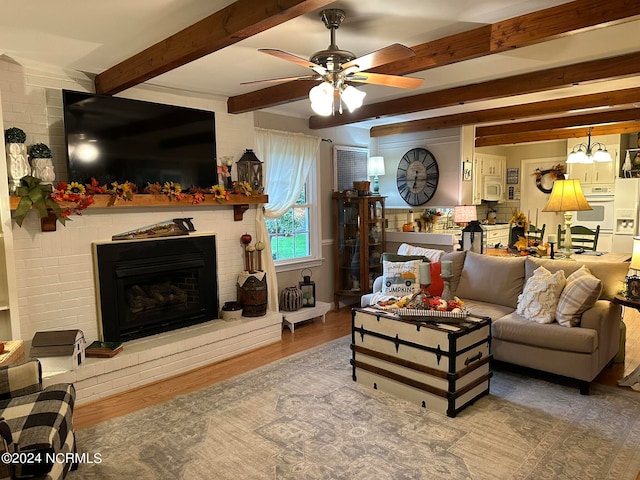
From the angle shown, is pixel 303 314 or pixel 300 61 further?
pixel 303 314

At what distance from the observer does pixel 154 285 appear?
4.02 metres

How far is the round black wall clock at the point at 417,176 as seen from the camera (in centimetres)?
591

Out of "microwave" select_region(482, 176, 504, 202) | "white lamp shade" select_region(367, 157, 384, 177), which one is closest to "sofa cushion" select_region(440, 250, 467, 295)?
"white lamp shade" select_region(367, 157, 384, 177)

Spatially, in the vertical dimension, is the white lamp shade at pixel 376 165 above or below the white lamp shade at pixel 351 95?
below

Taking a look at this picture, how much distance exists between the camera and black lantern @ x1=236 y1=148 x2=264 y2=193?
14.6 feet

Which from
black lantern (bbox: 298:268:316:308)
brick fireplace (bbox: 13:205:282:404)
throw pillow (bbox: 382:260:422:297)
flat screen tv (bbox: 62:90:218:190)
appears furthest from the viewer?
black lantern (bbox: 298:268:316:308)

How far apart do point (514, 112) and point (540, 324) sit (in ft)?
8.96

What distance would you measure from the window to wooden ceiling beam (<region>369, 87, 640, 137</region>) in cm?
152

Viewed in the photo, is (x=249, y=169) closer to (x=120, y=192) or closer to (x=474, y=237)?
(x=120, y=192)

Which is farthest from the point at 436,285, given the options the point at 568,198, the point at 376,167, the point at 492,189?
the point at 492,189

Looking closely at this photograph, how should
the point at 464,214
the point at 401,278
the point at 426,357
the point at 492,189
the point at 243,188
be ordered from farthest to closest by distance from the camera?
the point at 492,189
the point at 464,214
the point at 243,188
the point at 401,278
the point at 426,357

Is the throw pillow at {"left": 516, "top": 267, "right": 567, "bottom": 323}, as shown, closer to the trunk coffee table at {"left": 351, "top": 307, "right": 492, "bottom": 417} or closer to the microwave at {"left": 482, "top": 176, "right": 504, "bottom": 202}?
the trunk coffee table at {"left": 351, "top": 307, "right": 492, "bottom": 417}

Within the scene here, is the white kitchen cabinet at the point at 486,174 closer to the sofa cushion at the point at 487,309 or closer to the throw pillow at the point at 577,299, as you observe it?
the sofa cushion at the point at 487,309

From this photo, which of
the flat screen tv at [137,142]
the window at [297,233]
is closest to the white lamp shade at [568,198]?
the window at [297,233]
